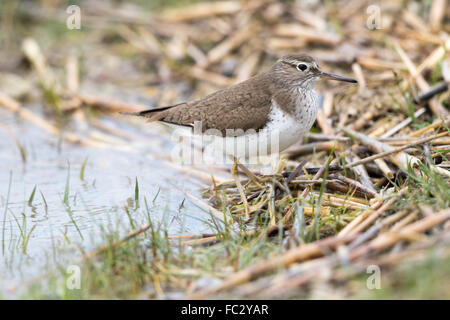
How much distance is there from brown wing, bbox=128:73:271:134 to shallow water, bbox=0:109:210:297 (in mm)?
727

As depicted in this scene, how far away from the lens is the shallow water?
3812 mm

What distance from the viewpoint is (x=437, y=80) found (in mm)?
6148

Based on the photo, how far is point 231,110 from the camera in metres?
4.63

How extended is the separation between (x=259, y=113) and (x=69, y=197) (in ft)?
6.18

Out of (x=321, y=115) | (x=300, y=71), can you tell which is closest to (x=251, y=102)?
(x=300, y=71)

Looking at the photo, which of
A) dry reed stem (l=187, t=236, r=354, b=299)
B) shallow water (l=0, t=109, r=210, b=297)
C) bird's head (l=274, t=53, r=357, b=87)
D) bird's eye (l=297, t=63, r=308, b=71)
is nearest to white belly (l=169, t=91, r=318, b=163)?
bird's head (l=274, t=53, r=357, b=87)

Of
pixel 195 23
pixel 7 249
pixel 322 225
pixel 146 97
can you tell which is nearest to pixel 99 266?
pixel 7 249

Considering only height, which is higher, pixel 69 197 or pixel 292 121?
pixel 292 121

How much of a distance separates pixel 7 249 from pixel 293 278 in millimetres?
2174

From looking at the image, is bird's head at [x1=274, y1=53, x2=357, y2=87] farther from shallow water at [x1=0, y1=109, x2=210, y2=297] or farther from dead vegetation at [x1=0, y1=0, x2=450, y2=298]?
shallow water at [x1=0, y1=109, x2=210, y2=297]

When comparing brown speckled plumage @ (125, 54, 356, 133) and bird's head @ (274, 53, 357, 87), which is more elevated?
bird's head @ (274, 53, 357, 87)

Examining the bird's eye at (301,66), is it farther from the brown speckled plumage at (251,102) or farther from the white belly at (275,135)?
the white belly at (275,135)

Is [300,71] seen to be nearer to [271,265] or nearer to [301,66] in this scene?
[301,66]

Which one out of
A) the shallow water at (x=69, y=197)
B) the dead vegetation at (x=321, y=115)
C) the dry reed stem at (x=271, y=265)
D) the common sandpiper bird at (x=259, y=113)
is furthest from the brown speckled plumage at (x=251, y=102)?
the dry reed stem at (x=271, y=265)
